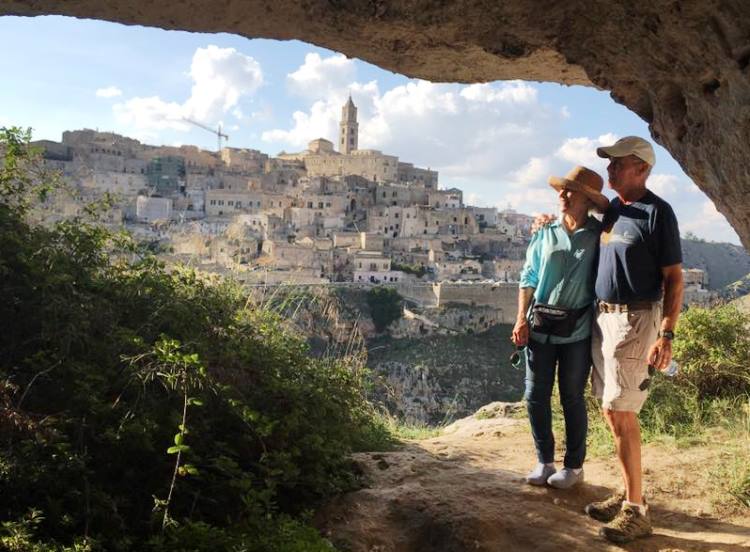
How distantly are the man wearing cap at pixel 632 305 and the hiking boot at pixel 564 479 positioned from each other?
22cm

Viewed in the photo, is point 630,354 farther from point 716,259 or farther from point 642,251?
A: point 716,259

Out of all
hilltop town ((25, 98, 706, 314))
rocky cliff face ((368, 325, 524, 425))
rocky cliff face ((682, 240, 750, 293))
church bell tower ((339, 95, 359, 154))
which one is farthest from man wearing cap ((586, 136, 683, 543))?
church bell tower ((339, 95, 359, 154))

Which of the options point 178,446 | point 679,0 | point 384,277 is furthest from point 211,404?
point 384,277

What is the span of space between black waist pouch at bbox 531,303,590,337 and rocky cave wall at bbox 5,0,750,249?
860 mm

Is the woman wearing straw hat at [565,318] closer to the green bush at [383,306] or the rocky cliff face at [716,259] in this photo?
the green bush at [383,306]

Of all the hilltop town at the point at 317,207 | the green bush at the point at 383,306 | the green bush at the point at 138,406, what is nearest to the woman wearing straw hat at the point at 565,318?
the green bush at the point at 138,406

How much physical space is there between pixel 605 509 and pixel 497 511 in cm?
53

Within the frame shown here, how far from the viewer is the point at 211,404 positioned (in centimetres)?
272

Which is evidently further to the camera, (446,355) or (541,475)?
(446,355)

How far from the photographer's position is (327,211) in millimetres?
60219

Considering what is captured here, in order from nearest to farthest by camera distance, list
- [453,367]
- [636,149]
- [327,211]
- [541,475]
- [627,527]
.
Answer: [627,527]
[636,149]
[541,475]
[453,367]
[327,211]

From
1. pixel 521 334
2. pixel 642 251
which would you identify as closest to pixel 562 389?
pixel 521 334

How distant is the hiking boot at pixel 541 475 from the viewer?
3.36 metres

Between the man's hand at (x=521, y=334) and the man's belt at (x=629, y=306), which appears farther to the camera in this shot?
the man's hand at (x=521, y=334)
